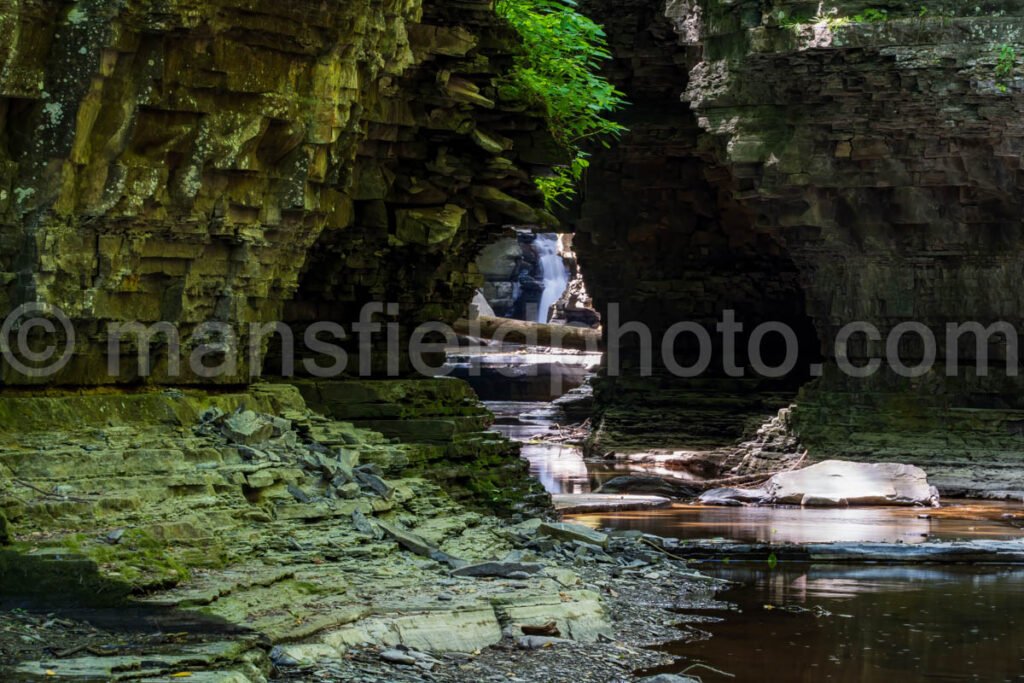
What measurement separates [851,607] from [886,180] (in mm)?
12178

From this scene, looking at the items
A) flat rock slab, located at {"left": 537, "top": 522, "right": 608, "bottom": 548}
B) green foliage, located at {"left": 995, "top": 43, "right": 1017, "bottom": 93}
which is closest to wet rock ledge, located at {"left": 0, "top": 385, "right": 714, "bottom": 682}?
flat rock slab, located at {"left": 537, "top": 522, "right": 608, "bottom": 548}

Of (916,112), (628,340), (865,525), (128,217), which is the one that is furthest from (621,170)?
(128,217)

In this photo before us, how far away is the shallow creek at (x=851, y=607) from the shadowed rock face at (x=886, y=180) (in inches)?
139

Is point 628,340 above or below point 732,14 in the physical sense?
below

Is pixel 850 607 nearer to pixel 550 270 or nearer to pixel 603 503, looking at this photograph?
pixel 603 503

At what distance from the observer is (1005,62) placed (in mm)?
22094

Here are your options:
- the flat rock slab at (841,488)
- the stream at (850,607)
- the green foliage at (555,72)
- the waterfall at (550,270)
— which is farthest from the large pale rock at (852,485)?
the waterfall at (550,270)

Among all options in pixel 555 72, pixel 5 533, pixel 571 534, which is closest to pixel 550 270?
pixel 555 72

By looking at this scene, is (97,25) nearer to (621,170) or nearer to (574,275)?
(621,170)

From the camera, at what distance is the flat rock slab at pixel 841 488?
23.3 metres

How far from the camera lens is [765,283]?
106ft

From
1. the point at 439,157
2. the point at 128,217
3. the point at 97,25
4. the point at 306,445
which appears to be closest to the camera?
the point at 97,25

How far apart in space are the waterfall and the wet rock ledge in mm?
38021

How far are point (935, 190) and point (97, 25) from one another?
56.0ft
